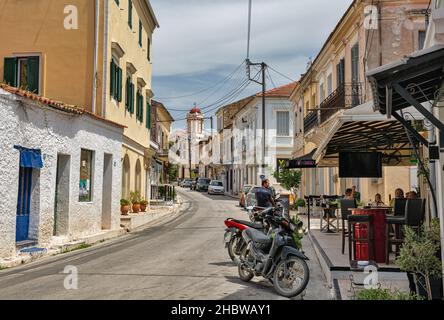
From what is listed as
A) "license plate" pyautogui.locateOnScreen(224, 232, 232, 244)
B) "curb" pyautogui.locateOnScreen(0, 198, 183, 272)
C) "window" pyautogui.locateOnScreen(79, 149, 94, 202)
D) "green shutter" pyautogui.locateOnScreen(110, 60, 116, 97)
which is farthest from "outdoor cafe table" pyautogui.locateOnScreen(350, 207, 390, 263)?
"green shutter" pyautogui.locateOnScreen(110, 60, 116, 97)

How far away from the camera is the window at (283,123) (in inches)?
1593

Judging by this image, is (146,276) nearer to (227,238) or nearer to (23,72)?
(227,238)

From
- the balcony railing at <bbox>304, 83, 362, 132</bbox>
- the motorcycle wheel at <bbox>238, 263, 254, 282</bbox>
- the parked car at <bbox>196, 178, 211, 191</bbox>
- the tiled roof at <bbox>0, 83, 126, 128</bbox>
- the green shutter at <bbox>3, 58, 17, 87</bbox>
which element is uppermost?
the green shutter at <bbox>3, 58, 17, 87</bbox>

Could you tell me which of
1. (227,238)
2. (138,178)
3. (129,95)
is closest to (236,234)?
(227,238)

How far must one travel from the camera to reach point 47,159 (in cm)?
1175

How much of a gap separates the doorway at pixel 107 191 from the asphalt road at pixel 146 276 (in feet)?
9.11

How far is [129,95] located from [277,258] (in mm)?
15351

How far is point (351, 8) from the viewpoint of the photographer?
58.2 feet

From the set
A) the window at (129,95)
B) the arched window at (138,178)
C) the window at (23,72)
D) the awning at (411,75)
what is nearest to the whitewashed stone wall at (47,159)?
the window at (23,72)

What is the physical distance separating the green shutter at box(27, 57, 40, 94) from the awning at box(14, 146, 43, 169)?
6.37 m

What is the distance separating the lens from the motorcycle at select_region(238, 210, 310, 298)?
6910 millimetres

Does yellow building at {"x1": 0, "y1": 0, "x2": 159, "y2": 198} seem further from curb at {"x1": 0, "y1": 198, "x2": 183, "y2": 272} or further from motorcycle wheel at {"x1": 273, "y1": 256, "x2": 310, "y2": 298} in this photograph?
motorcycle wheel at {"x1": 273, "y1": 256, "x2": 310, "y2": 298}
